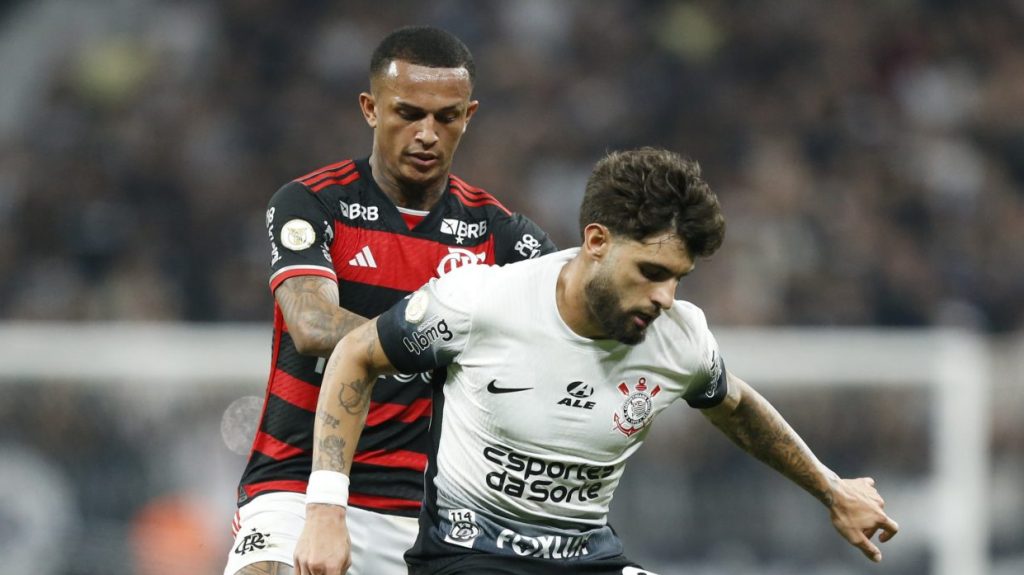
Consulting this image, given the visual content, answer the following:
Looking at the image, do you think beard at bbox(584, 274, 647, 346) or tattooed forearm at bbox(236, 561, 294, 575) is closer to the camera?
beard at bbox(584, 274, 647, 346)

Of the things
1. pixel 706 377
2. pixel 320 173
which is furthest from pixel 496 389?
pixel 320 173

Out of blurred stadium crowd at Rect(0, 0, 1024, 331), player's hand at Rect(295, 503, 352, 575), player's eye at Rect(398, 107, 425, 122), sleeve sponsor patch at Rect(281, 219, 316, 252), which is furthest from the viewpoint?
blurred stadium crowd at Rect(0, 0, 1024, 331)

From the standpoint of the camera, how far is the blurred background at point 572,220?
9.75 meters

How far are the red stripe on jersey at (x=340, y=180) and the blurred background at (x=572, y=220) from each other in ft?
15.8

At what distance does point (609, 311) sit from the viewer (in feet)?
13.0

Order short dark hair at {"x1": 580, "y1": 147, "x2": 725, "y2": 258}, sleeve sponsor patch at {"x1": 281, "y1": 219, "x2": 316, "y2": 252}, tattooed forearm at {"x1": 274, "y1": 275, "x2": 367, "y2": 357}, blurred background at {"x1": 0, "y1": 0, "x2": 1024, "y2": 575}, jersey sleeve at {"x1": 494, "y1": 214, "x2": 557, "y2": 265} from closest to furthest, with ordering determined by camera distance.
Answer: short dark hair at {"x1": 580, "y1": 147, "x2": 725, "y2": 258}
tattooed forearm at {"x1": 274, "y1": 275, "x2": 367, "y2": 357}
sleeve sponsor patch at {"x1": 281, "y1": 219, "x2": 316, "y2": 252}
jersey sleeve at {"x1": 494, "y1": 214, "x2": 557, "y2": 265}
blurred background at {"x1": 0, "y1": 0, "x2": 1024, "y2": 575}

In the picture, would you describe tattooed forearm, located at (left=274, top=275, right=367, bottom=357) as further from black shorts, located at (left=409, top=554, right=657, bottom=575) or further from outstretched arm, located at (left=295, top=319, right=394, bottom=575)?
black shorts, located at (left=409, top=554, right=657, bottom=575)

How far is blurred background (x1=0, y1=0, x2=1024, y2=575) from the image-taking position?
32.0 feet

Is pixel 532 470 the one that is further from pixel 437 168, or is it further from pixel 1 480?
pixel 1 480

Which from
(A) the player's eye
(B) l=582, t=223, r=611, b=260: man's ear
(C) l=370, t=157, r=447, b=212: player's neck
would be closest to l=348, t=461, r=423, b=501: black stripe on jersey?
(C) l=370, t=157, r=447, b=212: player's neck

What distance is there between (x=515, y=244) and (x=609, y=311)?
3.22ft

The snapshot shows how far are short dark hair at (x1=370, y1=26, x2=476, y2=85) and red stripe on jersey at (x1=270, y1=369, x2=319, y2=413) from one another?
956 millimetres

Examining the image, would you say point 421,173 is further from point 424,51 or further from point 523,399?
point 523,399

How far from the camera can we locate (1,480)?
952 centimetres
